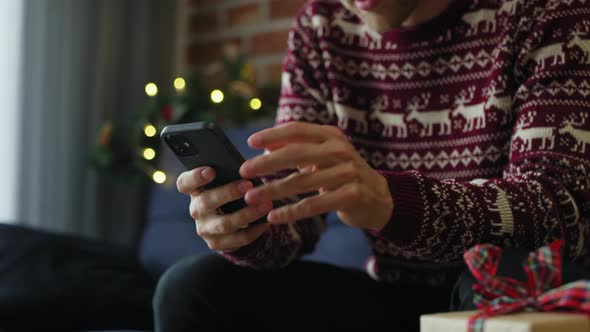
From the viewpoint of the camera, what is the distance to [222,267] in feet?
3.07

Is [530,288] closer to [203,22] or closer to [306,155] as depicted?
[306,155]

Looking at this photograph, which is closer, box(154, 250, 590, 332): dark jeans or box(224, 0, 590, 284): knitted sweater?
box(224, 0, 590, 284): knitted sweater

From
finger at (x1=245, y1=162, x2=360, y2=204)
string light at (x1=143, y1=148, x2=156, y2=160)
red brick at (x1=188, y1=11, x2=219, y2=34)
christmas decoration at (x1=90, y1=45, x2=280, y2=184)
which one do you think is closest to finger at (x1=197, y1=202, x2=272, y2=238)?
finger at (x1=245, y1=162, x2=360, y2=204)

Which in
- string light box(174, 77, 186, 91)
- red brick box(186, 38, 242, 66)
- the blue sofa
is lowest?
the blue sofa

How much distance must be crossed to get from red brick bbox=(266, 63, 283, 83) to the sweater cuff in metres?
1.67

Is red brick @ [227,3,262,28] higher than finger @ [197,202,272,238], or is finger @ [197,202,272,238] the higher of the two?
red brick @ [227,3,262,28]

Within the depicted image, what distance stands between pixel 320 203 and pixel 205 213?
0.69 ft

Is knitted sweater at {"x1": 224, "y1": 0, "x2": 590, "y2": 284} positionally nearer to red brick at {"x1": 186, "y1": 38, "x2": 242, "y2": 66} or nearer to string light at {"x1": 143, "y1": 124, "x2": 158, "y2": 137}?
string light at {"x1": 143, "y1": 124, "x2": 158, "y2": 137}

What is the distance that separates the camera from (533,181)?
2.70 feet

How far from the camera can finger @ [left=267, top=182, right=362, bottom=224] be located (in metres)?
0.67

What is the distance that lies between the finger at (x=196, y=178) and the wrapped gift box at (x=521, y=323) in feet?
1.00

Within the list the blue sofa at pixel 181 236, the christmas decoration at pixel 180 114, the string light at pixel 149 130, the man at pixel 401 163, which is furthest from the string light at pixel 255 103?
the man at pixel 401 163

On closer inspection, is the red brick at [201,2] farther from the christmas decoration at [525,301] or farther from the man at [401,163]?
the christmas decoration at [525,301]

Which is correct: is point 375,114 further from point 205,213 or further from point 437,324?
point 437,324
